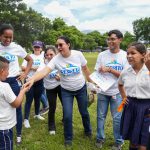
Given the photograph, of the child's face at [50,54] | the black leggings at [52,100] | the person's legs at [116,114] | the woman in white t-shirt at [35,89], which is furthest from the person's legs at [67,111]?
the woman in white t-shirt at [35,89]

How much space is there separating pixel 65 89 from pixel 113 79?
941 millimetres

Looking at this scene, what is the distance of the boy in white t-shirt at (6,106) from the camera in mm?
4289

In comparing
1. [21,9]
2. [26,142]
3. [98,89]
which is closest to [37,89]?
[26,142]

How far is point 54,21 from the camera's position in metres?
95.6

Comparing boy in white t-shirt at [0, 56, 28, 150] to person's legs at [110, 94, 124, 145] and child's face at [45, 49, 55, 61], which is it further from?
child's face at [45, 49, 55, 61]

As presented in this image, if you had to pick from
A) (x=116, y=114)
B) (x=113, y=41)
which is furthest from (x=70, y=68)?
(x=116, y=114)

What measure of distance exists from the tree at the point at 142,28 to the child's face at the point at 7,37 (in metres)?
109

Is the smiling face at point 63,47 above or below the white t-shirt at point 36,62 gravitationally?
above

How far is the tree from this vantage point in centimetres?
11264

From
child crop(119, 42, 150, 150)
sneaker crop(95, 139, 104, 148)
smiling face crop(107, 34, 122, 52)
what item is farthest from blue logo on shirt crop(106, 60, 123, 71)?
sneaker crop(95, 139, 104, 148)

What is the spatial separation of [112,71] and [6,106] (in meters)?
2.05

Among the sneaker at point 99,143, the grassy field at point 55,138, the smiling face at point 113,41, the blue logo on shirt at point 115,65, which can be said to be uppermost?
the smiling face at point 113,41

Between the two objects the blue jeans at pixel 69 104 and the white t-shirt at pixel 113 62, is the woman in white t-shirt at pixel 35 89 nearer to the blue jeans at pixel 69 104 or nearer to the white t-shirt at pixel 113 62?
the blue jeans at pixel 69 104

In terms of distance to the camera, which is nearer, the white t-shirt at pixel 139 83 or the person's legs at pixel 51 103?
the white t-shirt at pixel 139 83
